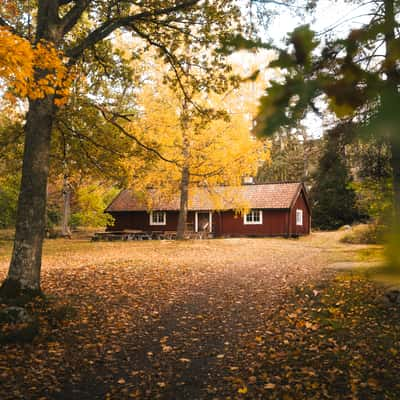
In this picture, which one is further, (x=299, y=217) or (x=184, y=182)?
(x=299, y=217)

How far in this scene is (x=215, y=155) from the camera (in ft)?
68.1

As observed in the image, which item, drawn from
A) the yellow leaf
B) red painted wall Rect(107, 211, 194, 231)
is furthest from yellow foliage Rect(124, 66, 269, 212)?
the yellow leaf

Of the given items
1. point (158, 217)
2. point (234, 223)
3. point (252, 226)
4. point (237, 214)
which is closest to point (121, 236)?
point (158, 217)

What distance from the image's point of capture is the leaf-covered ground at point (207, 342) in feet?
15.7

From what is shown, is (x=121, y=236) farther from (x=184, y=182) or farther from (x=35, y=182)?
(x=35, y=182)

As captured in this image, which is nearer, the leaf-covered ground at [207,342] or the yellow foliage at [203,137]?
the leaf-covered ground at [207,342]

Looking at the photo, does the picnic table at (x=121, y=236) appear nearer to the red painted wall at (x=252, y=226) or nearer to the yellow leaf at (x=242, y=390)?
the red painted wall at (x=252, y=226)

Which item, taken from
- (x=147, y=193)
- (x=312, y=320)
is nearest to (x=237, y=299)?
(x=312, y=320)

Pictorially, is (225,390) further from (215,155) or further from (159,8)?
(215,155)

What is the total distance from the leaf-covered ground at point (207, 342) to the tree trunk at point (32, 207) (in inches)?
23.4

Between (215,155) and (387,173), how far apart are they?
14.8 metres

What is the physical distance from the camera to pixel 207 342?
635cm

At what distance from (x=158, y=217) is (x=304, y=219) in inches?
464

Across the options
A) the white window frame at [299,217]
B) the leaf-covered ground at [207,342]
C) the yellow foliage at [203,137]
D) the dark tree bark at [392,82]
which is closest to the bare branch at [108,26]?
the leaf-covered ground at [207,342]
